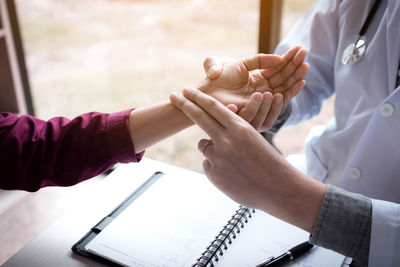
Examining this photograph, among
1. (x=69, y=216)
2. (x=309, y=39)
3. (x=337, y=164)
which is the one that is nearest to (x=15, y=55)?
(x=69, y=216)

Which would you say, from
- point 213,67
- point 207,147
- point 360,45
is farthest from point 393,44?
point 207,147

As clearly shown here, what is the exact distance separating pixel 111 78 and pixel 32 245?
8.67 ft

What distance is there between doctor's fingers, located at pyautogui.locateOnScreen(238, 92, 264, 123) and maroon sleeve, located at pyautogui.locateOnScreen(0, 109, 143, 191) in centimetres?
27

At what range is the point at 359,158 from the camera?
967 millimetres

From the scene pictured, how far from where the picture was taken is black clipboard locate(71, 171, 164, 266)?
778mm

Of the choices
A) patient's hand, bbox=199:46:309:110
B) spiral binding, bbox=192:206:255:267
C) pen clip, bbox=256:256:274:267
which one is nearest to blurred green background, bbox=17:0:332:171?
patient's hand, bbox=199:46:309:110

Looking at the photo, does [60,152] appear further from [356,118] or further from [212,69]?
[356,118]

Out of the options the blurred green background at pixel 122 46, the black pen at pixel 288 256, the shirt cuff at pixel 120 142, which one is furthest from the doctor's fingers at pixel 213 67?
the blurred green background at pixel 122 46

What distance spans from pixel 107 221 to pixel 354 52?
28.5 inches

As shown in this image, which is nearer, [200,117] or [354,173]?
[200,117]

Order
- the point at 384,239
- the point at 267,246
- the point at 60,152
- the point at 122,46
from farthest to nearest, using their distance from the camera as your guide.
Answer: the point at 122,46, the point at 60,152, the point at 267,246, the point at 384,239

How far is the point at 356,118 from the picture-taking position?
3.31 ft

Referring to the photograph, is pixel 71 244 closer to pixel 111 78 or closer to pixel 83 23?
pixel 111 78

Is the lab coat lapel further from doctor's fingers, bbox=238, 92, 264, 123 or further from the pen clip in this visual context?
the pen clip
